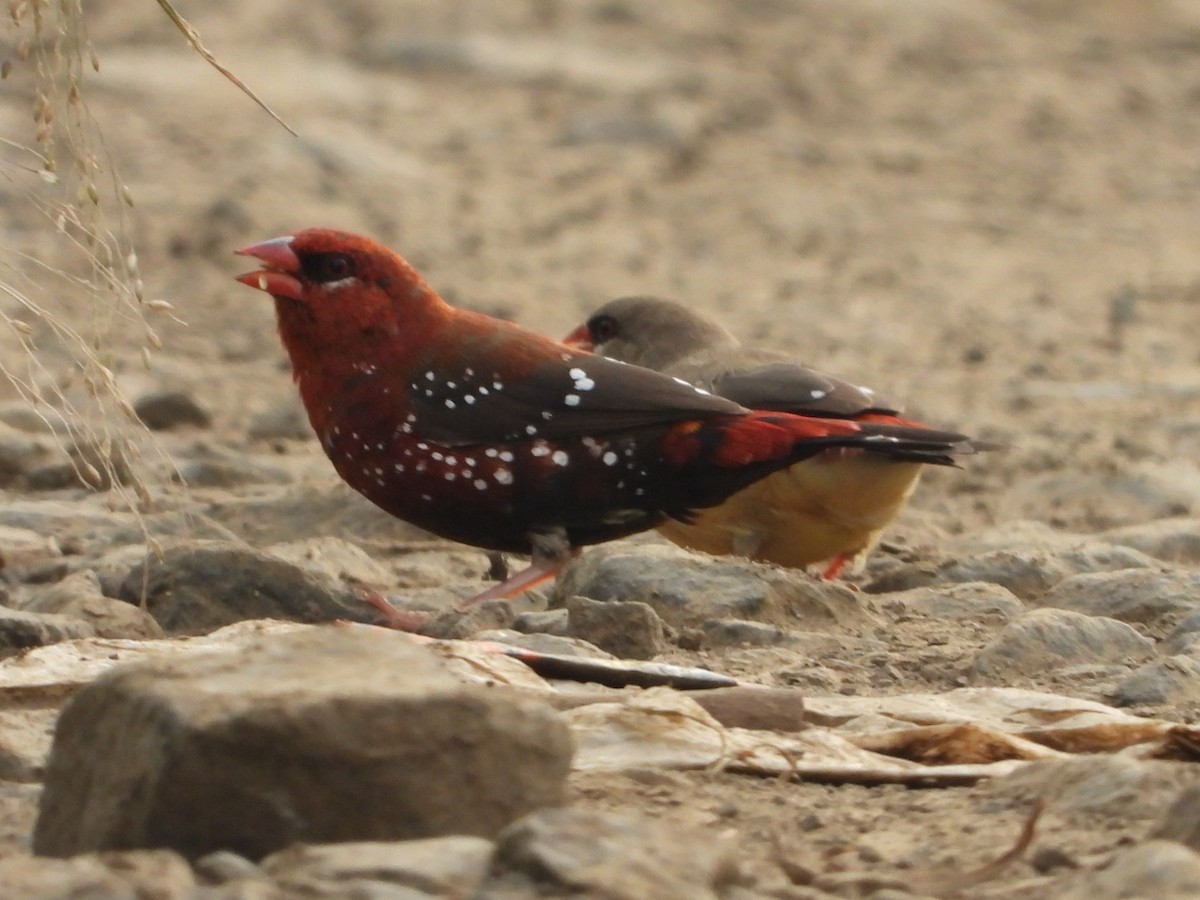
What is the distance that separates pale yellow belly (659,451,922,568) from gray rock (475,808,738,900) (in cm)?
320

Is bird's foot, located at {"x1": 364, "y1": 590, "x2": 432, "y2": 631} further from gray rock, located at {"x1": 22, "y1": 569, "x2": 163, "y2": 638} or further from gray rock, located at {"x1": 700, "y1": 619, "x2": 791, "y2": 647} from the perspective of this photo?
gray rock, located at {"x1": 700, "y1": 619, "x2": 791, "y2": 647}

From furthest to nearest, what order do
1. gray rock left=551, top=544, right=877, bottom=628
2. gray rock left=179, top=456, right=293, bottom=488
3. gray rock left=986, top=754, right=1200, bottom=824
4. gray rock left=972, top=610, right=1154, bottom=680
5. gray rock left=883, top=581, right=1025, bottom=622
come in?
gray rock left=179, top=456, right=293, bottom=488 < gray rock left=883, top=581, right=1025, bottom=622 < gray rock left=551, top=544, right=877, bottom=628 < gray rock left=972, top=610, right=1154, bottom=680 < gray rock left=986, top=754, right=1200, bottom=824

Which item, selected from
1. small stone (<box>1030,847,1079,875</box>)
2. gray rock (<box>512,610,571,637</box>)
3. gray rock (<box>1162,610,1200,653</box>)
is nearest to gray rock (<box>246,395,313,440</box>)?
gray rock (<box>512,610,571,637</box>)

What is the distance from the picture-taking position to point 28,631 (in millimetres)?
4645

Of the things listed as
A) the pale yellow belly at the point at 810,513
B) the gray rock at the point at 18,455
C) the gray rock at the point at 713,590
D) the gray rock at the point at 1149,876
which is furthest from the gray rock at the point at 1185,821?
the gray rock at the point at 18,455

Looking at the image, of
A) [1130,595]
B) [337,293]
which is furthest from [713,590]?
[337,293]

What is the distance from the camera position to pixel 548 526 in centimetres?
571

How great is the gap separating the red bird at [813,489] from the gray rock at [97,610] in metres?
1.56

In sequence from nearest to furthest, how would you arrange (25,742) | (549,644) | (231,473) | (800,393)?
1. (25,742)
2. (549,644)
3. (800,393)
4. (231,473)

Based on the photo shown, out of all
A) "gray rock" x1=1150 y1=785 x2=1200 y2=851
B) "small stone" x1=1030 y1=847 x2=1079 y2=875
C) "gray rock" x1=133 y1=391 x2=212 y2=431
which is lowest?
"gray rock" x1=133 y1=391 x2=212 y2=431

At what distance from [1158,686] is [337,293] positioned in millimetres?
2320

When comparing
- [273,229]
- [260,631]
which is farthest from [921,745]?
[273,229]

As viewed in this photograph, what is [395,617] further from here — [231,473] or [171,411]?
[171,411]

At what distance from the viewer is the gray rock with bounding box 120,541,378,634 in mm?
5145
